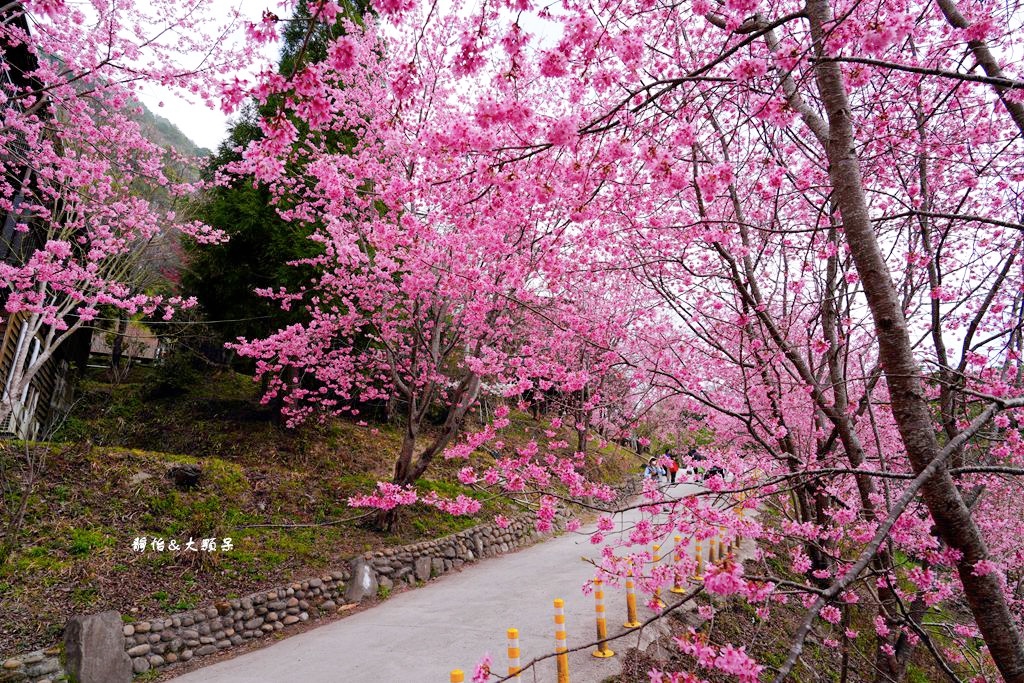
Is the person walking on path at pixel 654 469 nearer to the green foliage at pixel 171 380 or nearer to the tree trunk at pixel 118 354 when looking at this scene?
the green foliage at pixel 171 380

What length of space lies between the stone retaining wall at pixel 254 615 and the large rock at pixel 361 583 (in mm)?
44

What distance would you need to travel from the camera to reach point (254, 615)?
6.86 m

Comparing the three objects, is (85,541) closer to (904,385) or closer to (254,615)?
(254,615)

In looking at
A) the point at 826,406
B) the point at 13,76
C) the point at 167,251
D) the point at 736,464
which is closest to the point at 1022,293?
the point at 826,406

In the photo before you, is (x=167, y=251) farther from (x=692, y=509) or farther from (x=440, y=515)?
(x=692, y=509)

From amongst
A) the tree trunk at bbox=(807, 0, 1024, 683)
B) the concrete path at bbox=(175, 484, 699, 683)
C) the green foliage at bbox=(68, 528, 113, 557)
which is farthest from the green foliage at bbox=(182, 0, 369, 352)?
the tree trunk at bbox=(807, 0, 1024, 683)

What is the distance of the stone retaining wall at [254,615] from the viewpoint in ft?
17.2

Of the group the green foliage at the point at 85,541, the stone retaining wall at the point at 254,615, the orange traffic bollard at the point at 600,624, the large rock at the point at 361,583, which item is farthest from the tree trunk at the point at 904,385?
the green foliage at the point at 85,541

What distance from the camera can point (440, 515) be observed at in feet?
35.0

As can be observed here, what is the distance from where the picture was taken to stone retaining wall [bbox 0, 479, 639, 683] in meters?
5.25

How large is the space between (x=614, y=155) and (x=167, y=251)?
53.4ft

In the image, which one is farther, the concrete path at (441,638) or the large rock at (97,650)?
the concrete path at (441,638)

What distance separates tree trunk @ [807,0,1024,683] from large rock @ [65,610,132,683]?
7219 millimetres

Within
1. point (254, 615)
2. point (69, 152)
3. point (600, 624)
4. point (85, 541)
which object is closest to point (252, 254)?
point (69, 152)
